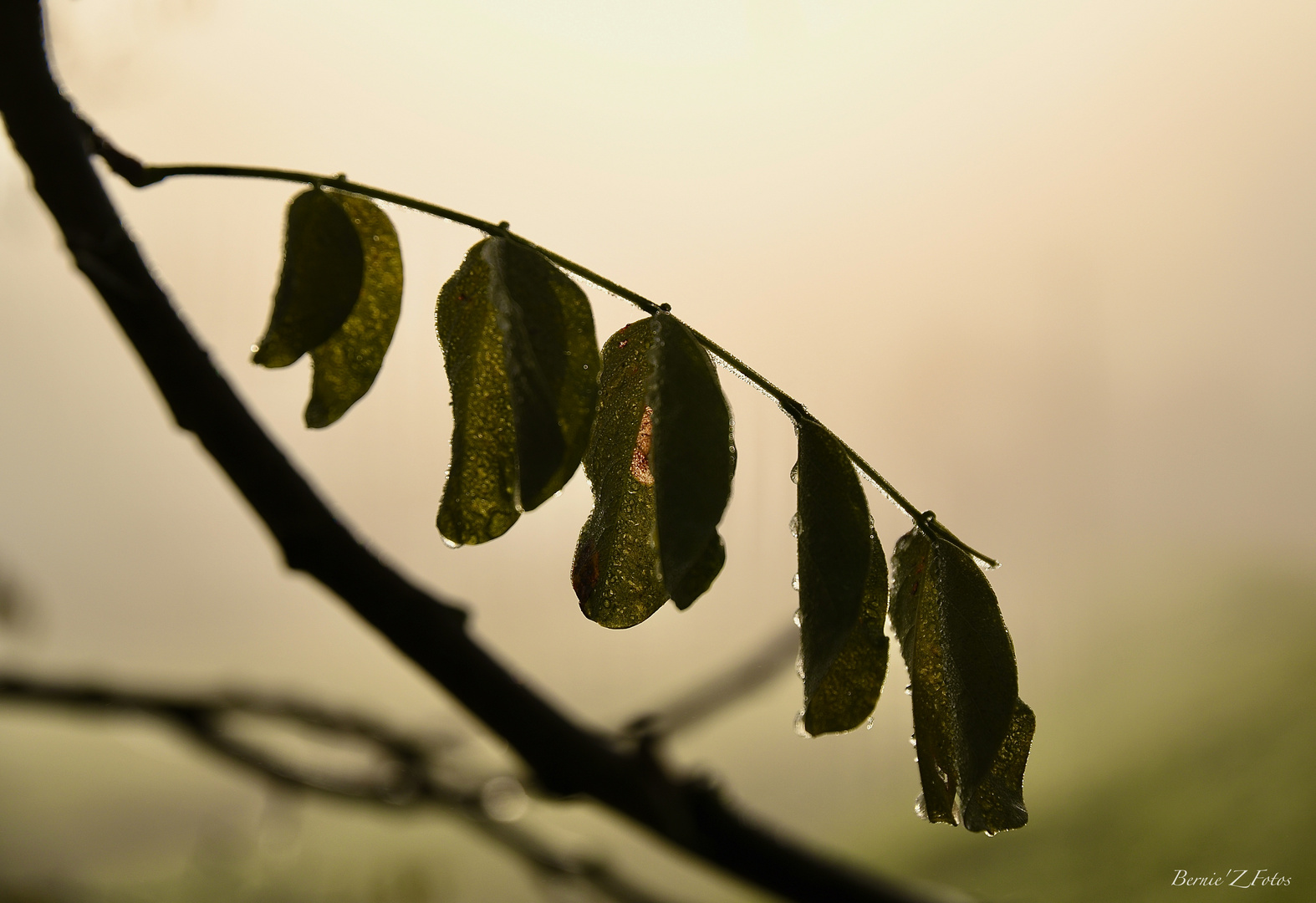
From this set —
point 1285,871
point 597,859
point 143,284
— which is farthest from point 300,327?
point 1285,871

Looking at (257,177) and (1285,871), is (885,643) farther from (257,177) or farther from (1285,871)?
(1285,871)

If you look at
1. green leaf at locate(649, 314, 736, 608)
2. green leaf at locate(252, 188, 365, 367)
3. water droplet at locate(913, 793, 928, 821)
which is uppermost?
green leaf at locate(252, 188, 365, 367)

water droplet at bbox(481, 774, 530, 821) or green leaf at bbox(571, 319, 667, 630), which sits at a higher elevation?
water droplet at bbox(481, 774, 530, 821)

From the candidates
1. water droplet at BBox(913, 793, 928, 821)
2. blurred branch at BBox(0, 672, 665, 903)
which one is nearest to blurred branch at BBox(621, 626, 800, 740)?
blurred branch at BBox(0, 672, 665, 903)

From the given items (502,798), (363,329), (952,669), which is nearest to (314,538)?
(363,329)

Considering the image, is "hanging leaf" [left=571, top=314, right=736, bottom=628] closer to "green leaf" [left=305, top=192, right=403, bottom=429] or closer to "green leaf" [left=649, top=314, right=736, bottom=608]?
"green leaf" [left=649, top=314, right=736, bottom=608]
